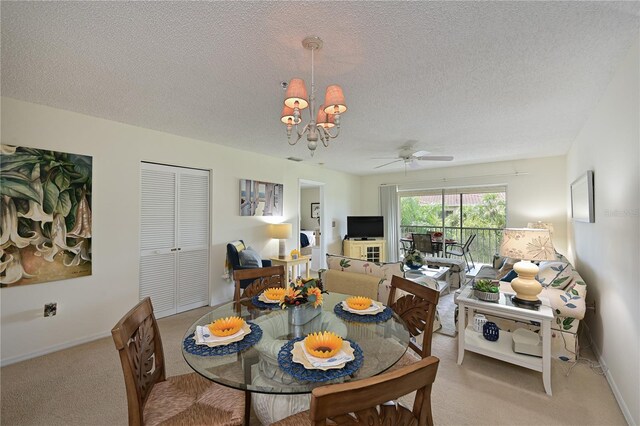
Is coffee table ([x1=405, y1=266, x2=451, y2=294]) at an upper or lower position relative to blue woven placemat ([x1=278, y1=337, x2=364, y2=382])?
lower

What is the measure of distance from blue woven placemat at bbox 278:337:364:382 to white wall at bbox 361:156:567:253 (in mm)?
5348

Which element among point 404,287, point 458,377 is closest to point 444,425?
point 458,377

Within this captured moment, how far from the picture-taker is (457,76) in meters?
2.09

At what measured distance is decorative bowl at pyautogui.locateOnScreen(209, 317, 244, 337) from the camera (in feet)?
4.62

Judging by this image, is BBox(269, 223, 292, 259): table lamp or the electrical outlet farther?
BBox(269, 223, 292, 259): table lamp

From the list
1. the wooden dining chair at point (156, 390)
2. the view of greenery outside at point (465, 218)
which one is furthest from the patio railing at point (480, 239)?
the wooden dining chair at point (156, 390)

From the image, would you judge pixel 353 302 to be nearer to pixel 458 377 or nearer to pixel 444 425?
pixel 444 425

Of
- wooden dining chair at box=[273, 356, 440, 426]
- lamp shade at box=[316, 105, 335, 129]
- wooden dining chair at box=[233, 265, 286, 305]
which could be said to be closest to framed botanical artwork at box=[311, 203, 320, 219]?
wooden dining chair at box=[233, 265, 286, 305]

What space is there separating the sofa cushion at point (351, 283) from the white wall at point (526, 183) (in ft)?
13.2

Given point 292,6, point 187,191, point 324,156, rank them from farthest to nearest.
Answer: point 324,156 → point 187,191 → point 292,6

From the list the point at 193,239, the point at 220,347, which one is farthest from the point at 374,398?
the point at 193,239

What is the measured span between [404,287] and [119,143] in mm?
3409

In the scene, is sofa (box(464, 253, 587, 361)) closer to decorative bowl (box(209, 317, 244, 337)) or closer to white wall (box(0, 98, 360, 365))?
decorative bowl (box(209, 317, 244, 337))

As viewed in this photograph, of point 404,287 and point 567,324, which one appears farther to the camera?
point 567,324
